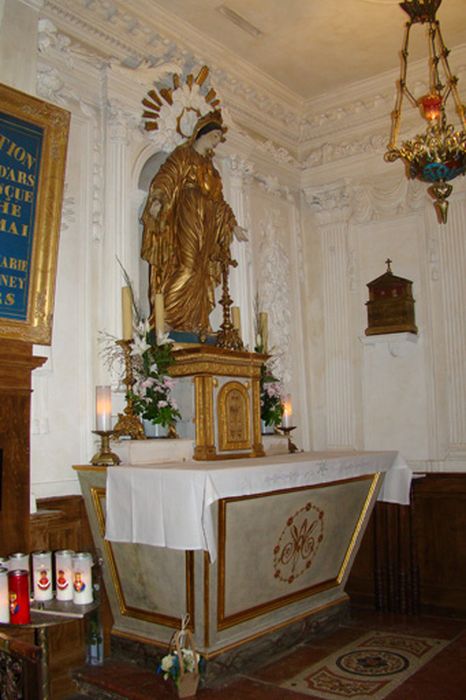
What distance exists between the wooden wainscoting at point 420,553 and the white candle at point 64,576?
352 cm

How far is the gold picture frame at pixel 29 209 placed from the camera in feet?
13.1

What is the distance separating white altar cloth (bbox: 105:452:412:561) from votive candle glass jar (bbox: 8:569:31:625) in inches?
32.6

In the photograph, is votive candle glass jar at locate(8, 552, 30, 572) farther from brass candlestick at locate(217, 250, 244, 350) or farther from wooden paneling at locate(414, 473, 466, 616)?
wooden paneling at locate(414, 473, 466, 616)

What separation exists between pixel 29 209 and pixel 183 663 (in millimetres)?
2810

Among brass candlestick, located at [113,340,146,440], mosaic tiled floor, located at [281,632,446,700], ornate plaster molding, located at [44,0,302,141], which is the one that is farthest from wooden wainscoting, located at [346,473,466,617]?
ornate plaster molding, located at [44,0,302,141]

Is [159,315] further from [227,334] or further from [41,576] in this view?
[41,576]

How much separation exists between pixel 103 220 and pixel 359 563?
3911mm

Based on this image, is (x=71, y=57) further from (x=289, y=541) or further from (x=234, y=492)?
(x=289, y=541)

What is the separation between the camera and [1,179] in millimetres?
3975

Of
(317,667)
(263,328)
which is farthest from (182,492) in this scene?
(263,328)

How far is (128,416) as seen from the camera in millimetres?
4637

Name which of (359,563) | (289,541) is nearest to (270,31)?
(289,541)

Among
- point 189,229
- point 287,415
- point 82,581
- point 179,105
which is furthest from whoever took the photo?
point 287,415

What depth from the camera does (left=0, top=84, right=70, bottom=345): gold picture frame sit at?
3.98 metres
